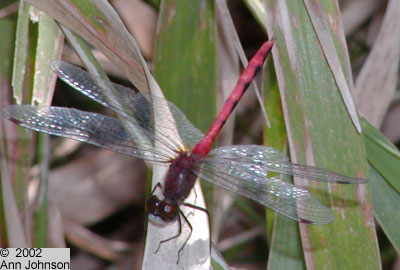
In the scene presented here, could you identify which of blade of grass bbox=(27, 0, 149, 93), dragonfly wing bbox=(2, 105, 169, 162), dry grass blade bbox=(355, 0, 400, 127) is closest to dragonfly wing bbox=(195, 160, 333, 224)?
dragonfly wing bbox=(2, 105, 169, 162)

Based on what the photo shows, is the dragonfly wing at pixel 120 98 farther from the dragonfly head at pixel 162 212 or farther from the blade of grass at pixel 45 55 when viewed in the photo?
the dragonfly head at pixel 162 212

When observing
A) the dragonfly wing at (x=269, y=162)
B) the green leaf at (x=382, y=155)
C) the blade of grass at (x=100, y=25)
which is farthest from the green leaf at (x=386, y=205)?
the blade of grass at (x=100, y=25)

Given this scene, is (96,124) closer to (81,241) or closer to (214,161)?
(214,161)

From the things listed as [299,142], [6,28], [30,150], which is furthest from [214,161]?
[6,28]

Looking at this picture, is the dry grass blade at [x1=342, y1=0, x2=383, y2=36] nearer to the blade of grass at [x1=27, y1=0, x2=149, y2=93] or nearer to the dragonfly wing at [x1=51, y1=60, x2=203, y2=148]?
the dragonfly wing at [x1=51, y1=60, x2=203, y2=148]

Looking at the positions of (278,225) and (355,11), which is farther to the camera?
(355,11)

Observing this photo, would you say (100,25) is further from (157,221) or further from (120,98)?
(157,221)

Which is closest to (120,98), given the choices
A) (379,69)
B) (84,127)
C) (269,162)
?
(84,127)
